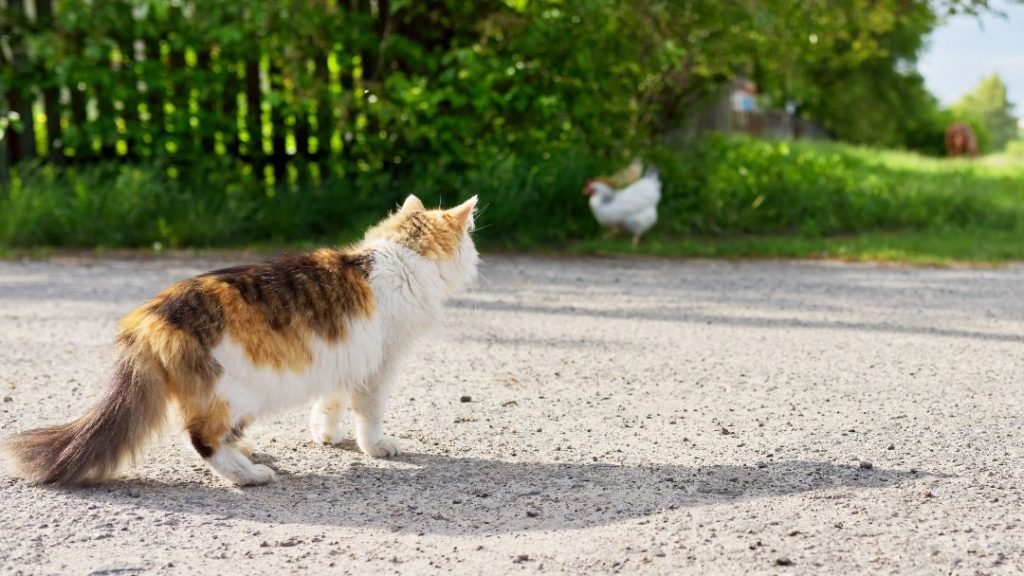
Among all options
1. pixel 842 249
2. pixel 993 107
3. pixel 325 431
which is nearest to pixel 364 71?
pixel 842 249

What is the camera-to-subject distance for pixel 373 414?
13.8 feet

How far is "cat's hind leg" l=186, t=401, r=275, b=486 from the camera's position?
12.1 feet

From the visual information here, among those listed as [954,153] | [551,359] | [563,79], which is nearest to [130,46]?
[563,79]

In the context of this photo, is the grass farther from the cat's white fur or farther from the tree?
the tree

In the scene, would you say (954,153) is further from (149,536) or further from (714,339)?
(149,536)

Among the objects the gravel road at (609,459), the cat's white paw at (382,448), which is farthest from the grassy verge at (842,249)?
the cat's white paw at (382,448)

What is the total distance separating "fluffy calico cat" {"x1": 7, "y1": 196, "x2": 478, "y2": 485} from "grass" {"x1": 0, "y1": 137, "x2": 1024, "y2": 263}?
5088 millimetres

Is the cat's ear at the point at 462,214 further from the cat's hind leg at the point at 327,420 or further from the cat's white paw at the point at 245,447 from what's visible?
the cat's white paw at the point at 245,447

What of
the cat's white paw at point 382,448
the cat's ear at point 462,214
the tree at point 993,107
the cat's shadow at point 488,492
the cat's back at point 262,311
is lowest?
the cat's shadow at point 488,492

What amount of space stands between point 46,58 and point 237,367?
763 cm

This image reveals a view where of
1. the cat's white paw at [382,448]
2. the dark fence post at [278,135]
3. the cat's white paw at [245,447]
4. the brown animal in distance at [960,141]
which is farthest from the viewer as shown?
the brown animal in distance at [960,141]

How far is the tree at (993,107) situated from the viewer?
127 ft

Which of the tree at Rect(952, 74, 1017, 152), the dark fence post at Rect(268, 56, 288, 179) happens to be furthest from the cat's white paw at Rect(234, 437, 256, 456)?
the tree at Rect(952, 74, 1017, 152)

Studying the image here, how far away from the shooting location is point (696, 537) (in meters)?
3.32
